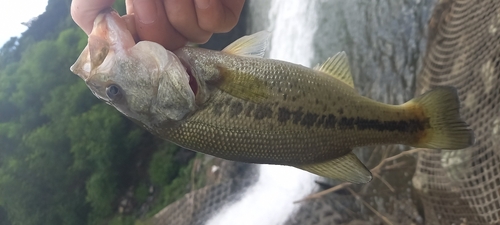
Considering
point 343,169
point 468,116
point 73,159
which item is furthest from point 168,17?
point 73,159

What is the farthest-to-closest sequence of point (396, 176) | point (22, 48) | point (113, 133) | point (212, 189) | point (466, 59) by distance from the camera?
1. point (22, 48)
2. point (113, 133)
3. point (212, 189)
4. point (396, 176)
5. point (466, 59)

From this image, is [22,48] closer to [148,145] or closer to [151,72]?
[148,145]

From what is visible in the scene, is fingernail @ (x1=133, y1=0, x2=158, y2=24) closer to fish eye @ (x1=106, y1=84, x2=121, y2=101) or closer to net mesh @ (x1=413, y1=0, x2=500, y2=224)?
fish eye @ (x1=106, y1=84, x2=121, y2=101)

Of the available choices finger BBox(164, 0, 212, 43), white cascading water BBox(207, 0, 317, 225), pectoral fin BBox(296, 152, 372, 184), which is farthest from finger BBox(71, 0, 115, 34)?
white cascading water BBox(207, 0, 317, 225)

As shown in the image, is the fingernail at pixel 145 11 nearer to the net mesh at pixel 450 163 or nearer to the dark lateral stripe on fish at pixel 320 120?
the dark lateral stripe on fish at pixel 320 120

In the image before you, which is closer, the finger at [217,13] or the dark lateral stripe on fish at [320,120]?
the dark lateral stripe on fish at [320,120]

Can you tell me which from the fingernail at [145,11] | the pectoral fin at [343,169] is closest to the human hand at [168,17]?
the fingernail at [145,11]

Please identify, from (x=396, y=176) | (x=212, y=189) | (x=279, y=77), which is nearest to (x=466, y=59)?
(x=396, y=176)
